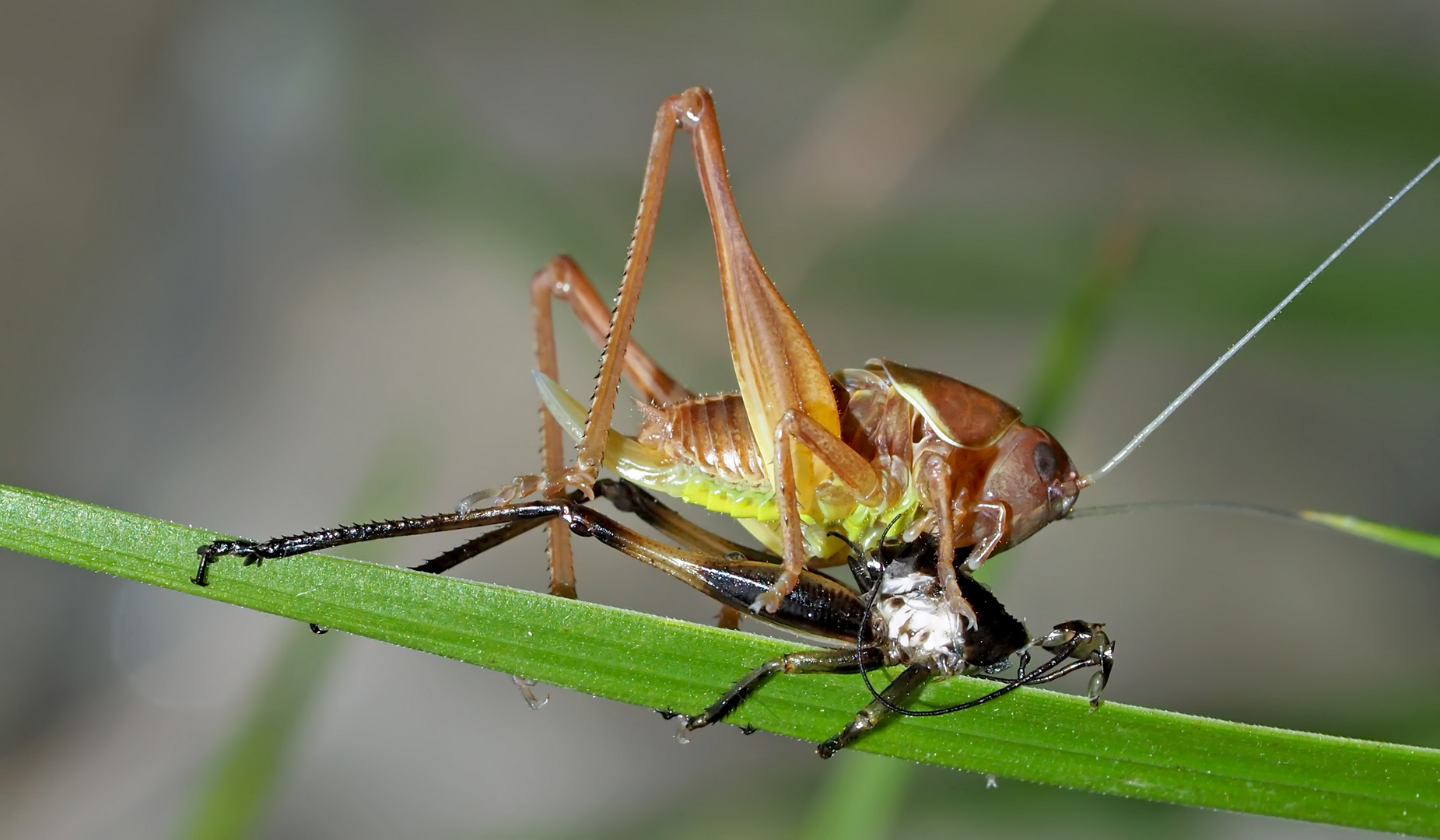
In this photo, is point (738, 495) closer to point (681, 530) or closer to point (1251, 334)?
point (681, 530)

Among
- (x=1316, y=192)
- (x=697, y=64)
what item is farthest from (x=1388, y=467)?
(x=697, y=64)

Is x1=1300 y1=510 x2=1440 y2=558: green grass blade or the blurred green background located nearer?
x1=1300 y1=510 x2=1440 y2=558: green grass blade

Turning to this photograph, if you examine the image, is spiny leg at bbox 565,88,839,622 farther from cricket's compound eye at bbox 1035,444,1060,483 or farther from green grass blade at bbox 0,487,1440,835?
green grass blade at bbox 0,487,1440,835

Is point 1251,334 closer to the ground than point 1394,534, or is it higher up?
higher up

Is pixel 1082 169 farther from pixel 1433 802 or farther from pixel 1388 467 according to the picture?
pixel 1433 802

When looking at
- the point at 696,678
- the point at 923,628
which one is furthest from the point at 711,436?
the point at 696,678

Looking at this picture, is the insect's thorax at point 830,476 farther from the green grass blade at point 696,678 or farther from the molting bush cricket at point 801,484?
the green grass blade at point 696,678

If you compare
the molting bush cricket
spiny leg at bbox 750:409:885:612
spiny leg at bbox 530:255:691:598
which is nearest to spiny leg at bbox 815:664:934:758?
the molting bush cricket
